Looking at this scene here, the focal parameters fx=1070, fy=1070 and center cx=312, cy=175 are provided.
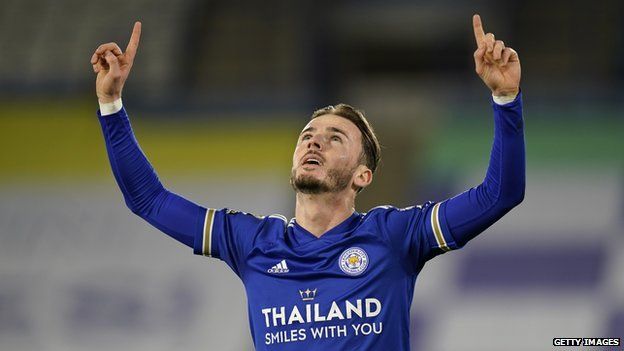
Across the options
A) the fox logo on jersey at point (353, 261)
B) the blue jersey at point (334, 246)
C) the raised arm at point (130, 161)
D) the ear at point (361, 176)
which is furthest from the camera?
the ear at point (361, 176)

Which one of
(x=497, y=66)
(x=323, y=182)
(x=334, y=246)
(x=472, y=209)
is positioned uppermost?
(x=497, y=66)

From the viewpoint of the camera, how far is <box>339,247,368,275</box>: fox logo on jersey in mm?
3939

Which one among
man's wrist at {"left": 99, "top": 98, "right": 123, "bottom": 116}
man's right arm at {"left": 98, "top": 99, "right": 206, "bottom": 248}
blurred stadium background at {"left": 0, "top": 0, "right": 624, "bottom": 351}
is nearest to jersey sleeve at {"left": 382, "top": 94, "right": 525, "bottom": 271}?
man's right arm at {"left": 98, "top": 99, "right": 206, "bottom": 248}

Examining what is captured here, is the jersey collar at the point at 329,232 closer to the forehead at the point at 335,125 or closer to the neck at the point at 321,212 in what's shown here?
the neck at the point at 321,212

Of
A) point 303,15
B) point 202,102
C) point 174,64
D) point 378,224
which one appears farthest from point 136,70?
point 378,224

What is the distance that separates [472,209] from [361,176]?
0.65m

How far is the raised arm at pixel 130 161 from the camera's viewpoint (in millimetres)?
4055

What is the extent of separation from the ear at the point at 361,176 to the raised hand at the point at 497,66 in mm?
803

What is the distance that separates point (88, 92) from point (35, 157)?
0.76 m

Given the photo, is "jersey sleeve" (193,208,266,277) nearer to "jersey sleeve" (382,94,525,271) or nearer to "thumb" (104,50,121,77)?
"jersey sleeve" (382,94,525,271)

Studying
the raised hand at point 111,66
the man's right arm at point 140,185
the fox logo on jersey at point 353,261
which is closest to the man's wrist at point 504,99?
the fox logo on jersey at point 353,261

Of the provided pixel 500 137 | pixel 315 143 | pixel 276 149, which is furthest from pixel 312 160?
pixel 276 149

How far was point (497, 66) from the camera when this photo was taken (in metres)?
3.66

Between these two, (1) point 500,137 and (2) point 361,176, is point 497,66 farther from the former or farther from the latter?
(2) point 361,176
